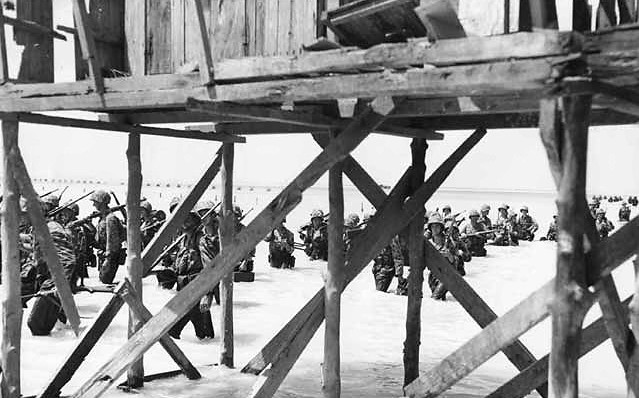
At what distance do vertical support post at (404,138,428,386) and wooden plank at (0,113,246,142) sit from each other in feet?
7.37

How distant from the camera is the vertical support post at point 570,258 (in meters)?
4.38

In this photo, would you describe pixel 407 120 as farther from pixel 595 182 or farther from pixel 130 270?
pixel 595 182

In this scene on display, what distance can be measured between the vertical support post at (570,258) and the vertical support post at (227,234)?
18.0ft

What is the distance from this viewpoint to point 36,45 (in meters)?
7.52

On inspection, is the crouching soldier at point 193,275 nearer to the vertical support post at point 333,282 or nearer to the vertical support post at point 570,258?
the vertical support post at point 333,282

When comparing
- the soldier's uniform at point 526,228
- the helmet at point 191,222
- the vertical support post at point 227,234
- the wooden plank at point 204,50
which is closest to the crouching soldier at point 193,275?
the helmet at point 191,222

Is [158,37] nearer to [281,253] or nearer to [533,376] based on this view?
[533,376]

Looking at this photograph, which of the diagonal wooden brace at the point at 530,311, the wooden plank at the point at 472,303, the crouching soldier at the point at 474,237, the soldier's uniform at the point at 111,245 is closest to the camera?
the diagonal wooden brace at the point at 530,311

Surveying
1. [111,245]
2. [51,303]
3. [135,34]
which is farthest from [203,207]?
[135,34]

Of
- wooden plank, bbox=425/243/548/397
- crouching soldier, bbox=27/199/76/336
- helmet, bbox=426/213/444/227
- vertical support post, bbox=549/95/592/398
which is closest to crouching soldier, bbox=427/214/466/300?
helmet, bbox=426/213/444/227

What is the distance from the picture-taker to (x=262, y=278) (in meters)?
19.4

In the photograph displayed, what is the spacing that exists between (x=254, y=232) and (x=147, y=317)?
2610 mm

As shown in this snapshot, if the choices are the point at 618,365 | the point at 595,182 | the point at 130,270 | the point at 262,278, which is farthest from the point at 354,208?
the point at 595,182

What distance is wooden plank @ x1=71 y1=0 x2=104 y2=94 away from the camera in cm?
649
